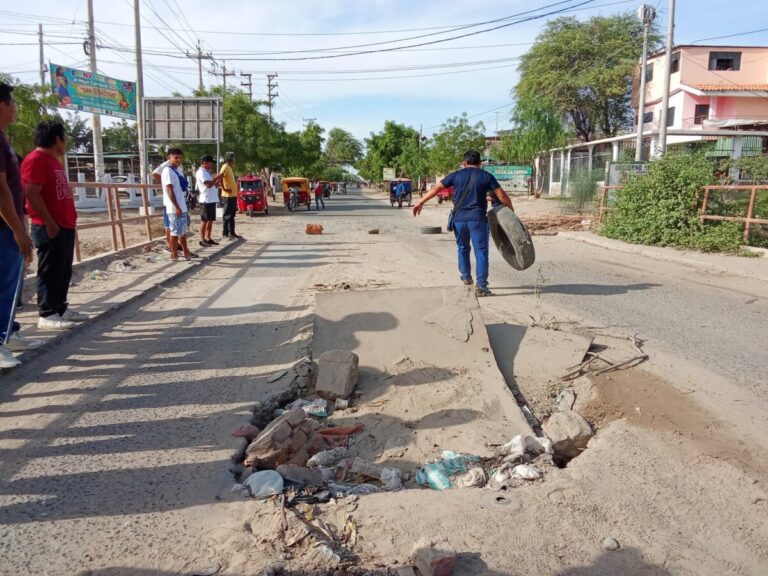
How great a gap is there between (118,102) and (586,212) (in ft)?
64.5

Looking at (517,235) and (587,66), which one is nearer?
(517,235)

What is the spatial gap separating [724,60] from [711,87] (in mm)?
5509

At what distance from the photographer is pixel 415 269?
31.5 feet

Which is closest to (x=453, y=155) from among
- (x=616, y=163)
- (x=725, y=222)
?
(x=616, y=163)

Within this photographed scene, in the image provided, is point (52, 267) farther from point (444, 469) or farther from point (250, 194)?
point (250, 194)

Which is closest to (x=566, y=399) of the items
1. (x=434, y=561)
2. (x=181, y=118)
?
(x=434, y=561)

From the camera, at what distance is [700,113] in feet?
110

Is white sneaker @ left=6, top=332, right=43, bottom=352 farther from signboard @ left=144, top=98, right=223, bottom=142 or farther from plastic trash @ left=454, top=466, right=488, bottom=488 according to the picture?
signboard @ left=144, top=98, right=223, bottom=142

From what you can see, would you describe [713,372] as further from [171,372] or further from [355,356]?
[171,372]

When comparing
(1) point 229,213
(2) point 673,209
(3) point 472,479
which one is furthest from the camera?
(1) point 229,213

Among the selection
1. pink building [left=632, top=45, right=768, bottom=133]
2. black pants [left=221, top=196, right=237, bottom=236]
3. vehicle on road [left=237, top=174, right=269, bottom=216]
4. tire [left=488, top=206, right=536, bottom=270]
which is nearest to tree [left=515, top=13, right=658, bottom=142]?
pink building [left=632, top=45, right=768, bottom=133]

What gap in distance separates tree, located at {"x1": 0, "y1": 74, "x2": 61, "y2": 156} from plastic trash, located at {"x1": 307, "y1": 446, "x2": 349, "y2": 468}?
535 inches

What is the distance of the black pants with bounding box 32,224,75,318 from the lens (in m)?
5.05

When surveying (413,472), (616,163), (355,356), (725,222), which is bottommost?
(413,472)
